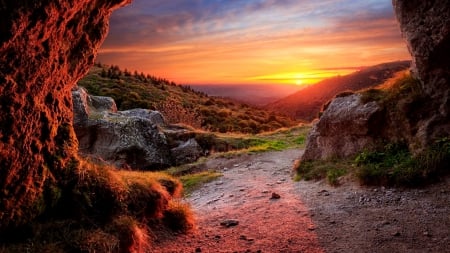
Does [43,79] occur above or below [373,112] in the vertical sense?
above

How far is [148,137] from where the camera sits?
16.7m

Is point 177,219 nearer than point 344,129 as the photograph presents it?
Yes

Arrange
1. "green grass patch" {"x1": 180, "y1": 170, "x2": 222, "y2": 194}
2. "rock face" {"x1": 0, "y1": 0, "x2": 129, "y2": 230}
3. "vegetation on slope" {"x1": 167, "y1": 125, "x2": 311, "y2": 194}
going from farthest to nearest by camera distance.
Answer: "vegetation on slope" {"x1": 167, "y1": 125, "x2": 311, "y2": 194}
"green grass patch" {"x1": 180, "y1": 170, "x2": 222, "y2": 194}
"rock face" {"x1": 0, "y1": 0, "x2": 129, "y2": 230}

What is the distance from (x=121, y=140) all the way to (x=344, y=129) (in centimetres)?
804

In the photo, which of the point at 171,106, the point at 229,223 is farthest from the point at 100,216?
the point at 171,106

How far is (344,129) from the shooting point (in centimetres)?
1069

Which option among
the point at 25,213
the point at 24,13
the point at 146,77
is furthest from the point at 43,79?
the point at 146,77

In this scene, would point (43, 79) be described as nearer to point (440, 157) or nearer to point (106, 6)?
point (106, 6)

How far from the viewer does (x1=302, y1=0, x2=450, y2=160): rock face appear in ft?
28.3

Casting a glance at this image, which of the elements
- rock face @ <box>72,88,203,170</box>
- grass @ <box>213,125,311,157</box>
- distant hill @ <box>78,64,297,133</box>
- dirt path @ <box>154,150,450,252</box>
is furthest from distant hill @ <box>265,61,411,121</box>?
dirt path @ <box>154,150,450,252</box>

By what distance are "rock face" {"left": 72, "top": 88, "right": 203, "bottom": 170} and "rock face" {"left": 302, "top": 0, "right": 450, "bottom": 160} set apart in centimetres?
769

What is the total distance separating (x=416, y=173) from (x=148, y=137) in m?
10.6

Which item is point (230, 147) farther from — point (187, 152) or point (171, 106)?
point (171, 106)

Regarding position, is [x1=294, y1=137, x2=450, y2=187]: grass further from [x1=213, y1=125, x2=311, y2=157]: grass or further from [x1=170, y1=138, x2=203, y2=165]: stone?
→ [x1=170, y1=138, x2=203, y2=165]: stone
